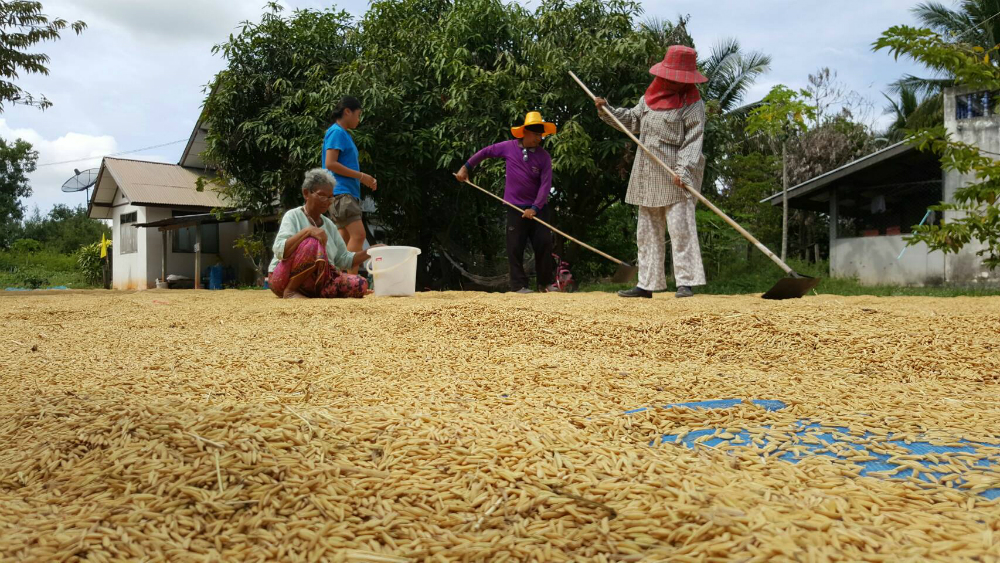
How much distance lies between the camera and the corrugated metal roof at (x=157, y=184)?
16688 mm

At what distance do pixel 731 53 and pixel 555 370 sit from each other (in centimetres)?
1756

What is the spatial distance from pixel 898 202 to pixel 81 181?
22.8 m

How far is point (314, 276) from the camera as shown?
15.6 feet

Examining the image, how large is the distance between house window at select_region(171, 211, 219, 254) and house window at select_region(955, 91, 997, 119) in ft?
53.5

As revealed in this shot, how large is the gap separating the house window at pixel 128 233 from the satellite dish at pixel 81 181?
3414 mm

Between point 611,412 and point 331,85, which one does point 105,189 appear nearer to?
point 331,85

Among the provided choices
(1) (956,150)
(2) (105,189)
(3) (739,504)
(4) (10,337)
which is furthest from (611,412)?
(2) (105,189)

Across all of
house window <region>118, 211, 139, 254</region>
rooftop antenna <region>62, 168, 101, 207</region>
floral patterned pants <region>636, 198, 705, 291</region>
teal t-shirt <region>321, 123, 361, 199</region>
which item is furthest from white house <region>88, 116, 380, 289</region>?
floral patterned pants <region>636, 198, 705, 291</region>

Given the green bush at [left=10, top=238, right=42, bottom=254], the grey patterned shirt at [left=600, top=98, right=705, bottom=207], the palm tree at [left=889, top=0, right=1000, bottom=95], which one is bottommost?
the grey patterned shirt at [left=600, top=98, right=705, bottom=207]

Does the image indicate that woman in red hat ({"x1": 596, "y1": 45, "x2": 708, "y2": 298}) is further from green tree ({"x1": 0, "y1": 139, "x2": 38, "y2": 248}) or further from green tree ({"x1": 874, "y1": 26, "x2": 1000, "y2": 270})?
green tree ({"x1": 0, "y1": 139, "x2": 38, "y2": 248})

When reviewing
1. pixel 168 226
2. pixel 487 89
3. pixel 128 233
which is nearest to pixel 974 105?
pixel 487 89

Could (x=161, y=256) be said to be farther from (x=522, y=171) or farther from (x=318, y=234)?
(x=318, y=234)

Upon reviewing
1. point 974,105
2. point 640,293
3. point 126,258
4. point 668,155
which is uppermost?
point 974,105

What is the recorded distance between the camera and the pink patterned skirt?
4656 millimetres
